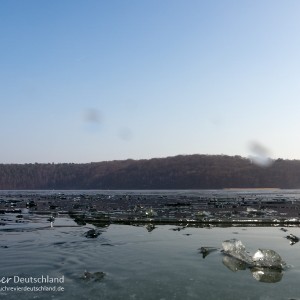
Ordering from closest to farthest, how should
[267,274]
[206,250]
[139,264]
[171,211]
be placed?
[267,274], [139,264], [206,250], [171,211]

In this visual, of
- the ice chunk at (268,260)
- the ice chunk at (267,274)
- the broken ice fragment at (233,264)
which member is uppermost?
the ice chunk at (268,260)

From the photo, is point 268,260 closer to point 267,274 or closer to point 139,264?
point 267,274

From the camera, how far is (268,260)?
1088 cm

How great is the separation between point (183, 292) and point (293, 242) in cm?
873

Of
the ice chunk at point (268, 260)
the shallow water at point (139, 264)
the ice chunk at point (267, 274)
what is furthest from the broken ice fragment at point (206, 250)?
the ice chunk at point (267, 274)

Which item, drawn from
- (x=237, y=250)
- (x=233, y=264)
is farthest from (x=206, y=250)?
(x=233, y=264)

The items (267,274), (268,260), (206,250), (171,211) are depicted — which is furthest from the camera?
(171,211)

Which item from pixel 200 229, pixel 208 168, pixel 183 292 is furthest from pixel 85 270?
pixel 208 168

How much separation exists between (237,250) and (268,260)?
1.27 meters

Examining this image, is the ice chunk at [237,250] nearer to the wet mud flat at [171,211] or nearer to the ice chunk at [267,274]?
the ice chunk at [267,274]

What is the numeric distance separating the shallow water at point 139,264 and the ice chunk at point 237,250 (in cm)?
44

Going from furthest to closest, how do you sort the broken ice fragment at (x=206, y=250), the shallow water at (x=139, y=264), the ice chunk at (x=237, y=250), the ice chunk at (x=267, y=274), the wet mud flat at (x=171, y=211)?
1. the wet mud flat at (x=171, y=211)
2. the broken ice fragment at (x=206, y=250)
3. the ice chunk at (x=237, y=250)
4. the ice chunk at (x=267, y=274)
5. the shallow water at (x=139, y=264)

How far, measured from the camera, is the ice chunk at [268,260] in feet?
35.5

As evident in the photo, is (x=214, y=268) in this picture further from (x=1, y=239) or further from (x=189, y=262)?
(x=1, y=239)
